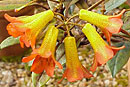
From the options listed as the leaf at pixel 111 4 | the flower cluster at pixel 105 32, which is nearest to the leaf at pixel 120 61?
the leaf at pixel 111 4

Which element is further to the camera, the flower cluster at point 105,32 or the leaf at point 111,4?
the leaf at point 111,4

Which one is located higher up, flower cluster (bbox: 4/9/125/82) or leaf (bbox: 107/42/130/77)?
flower cluster (bbox: 4/9/125/82)

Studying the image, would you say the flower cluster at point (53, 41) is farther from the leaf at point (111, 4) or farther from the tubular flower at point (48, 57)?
the leaf at point (111, 4)

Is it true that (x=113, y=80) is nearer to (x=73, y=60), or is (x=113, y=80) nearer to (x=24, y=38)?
(x=73, y=60)

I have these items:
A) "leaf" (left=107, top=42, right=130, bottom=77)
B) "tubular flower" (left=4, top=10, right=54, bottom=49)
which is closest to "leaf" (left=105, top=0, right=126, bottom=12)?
"leaf" (left=107, top=42, right=130, bottom=77)

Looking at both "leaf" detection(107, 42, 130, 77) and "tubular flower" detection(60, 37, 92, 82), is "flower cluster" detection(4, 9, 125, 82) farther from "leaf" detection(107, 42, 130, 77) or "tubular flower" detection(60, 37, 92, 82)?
"leaf" detection(107, 42, 130, 77)

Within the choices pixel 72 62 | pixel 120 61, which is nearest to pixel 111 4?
pixel 120 61

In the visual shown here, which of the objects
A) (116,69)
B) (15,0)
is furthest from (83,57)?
(15,0)
